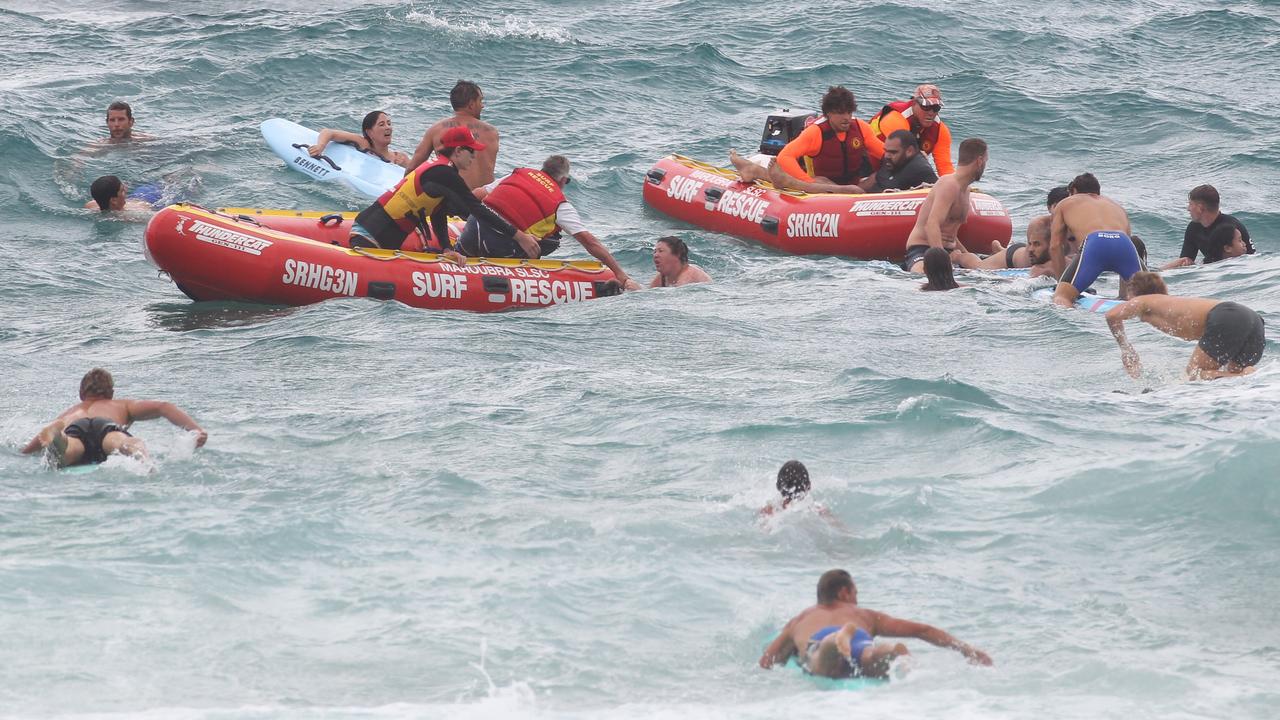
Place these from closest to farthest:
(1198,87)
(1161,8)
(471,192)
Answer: (471,192)
(1198,87)
(1161,8)

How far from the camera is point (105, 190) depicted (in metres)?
12.5

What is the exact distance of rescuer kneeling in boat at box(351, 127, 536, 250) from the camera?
982cm

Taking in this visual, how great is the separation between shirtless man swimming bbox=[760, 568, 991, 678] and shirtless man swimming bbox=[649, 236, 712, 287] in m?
5.63

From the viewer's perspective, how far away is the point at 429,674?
5090 mm

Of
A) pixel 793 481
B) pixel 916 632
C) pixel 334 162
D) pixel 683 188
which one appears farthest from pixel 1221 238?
pixel 334 162

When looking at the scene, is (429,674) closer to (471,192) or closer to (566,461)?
(566,461)

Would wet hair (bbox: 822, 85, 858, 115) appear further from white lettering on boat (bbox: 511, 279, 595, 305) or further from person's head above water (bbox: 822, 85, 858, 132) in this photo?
white lettering on boat (bbox: 511, 279, 595, 305)

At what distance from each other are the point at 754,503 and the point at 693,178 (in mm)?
7412

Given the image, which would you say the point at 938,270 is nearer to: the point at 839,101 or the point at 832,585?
the point at 839,101

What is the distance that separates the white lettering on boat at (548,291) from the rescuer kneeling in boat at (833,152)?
297 centimetres

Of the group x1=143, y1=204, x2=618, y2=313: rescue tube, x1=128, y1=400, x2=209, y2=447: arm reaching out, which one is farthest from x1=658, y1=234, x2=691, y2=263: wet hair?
x1=128, y1=400, x2=209, y2=447: arm reaching out

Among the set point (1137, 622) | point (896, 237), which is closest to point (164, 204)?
point (896, 237)

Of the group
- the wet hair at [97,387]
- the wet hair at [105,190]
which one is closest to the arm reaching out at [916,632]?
the wet hair at [97,387]

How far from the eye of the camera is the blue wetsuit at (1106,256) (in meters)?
9.52
